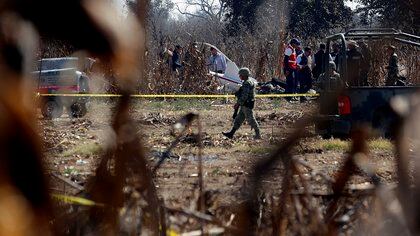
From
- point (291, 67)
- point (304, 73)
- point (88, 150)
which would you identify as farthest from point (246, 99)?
point (291, 67)

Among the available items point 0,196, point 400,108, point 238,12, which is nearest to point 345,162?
point 400,108

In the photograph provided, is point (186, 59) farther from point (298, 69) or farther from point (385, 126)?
point (385, 126)

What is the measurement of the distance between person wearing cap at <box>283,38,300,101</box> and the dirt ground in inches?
44.5

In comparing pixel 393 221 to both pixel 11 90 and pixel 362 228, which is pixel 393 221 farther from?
pixel 11 90

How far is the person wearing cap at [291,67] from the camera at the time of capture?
71.9 feet

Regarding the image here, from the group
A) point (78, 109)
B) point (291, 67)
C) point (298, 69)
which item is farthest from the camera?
point (291, 67)

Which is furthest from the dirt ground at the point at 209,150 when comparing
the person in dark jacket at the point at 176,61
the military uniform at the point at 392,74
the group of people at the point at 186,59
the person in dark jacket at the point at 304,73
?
the person in dark jacket at the point at 176,61

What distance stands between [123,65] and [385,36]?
12.2 meters

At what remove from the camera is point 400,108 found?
0.80m

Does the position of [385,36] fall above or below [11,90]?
above

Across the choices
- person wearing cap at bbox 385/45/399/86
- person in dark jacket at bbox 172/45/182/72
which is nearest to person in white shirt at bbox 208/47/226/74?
person in dark jacket at bbox 172/45/182/72

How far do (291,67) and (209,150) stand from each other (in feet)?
36.1

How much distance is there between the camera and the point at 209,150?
11.4 metres

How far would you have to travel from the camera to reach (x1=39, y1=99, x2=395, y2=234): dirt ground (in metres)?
1.11
